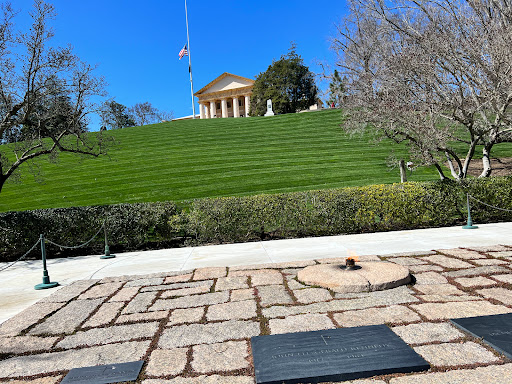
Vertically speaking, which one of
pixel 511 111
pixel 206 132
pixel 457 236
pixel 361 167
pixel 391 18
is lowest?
pixel 457 236

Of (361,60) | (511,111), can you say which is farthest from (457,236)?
(361,60)

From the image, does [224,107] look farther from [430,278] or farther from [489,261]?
[430,278]

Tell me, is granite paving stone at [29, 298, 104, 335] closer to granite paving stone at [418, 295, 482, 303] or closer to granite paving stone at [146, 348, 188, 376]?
granite paving stone at [146, 348, 188, 376]

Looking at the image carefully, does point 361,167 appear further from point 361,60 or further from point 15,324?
point 15,324

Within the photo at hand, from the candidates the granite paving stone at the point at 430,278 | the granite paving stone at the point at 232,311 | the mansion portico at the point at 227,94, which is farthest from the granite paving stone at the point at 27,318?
the mansion portico at the point at 227,94

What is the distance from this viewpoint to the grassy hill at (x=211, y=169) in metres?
14.0

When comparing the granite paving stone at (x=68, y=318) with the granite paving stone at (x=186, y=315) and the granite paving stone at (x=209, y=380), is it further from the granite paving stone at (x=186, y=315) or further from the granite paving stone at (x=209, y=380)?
the granite paving stone at (x=209, y=380)

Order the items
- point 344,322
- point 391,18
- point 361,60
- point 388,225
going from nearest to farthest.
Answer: point 344,322
point 388,225
point 391,18
point 361,60

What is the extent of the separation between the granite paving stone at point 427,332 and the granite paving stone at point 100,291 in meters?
3.79

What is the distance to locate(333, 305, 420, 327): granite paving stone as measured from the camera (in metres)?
3.35

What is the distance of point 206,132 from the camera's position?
82.8ft

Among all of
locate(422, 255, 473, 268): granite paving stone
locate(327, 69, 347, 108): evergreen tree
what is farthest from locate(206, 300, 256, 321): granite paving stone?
locate(327, 69, 347, 108): evergreen tree

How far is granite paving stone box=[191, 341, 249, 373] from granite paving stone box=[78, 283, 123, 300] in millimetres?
2332

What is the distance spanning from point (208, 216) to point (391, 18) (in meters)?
9.56
